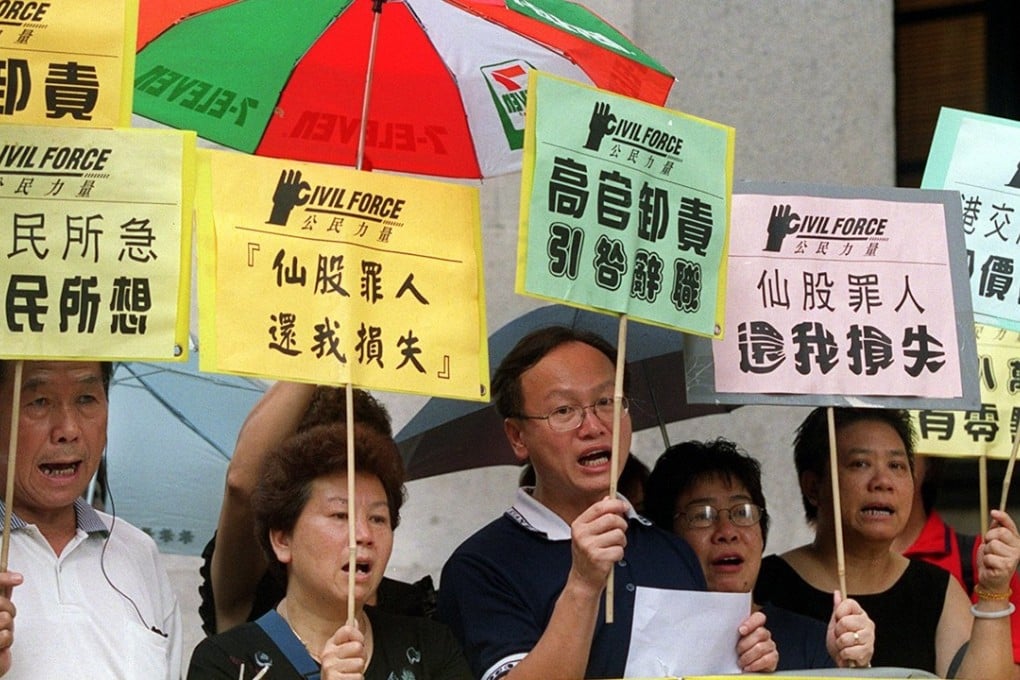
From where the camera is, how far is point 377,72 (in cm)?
550

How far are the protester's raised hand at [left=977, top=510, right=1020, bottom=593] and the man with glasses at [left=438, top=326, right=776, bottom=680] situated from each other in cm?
63

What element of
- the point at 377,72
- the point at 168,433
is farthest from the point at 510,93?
the point at 168,433

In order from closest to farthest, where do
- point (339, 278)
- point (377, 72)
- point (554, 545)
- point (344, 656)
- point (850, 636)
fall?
point (344, 656)
point (339, 278)
point (850, 636)
point (554, 545)
point (377, 72)

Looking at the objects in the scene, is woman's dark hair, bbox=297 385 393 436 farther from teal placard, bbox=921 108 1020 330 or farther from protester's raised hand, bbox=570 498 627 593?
teal placard, bbox=921 108 1020 330

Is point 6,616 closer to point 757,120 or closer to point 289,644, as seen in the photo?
point 289,644

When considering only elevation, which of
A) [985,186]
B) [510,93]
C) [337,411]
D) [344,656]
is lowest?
[344,656]

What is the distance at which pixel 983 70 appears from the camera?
25.7 ft

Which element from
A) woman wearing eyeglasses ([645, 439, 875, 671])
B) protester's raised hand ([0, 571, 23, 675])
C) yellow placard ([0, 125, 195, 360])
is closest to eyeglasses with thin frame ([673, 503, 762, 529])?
woman wearing eyeglasses ([645, 439, 875, 671])

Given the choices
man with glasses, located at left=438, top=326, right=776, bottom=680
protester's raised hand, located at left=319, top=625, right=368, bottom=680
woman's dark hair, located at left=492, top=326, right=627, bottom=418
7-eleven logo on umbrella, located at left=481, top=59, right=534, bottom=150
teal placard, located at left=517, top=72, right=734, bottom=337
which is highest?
7-eleven logo on umbrella, located at left=481, top=59, right=534, bottom=150

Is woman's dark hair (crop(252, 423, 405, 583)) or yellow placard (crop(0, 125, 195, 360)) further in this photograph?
woman's dark hair (crop(252, 423, 405, 583))

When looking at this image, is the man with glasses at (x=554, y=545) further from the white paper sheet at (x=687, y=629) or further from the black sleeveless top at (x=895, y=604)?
the black sleeveless top at (x=895, y=604)

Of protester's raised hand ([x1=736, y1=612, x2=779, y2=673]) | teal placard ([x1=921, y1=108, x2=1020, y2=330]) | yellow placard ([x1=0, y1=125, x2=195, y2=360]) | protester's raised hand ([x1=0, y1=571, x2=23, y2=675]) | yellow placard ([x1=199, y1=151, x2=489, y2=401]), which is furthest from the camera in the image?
teal placard ([x1=921, y1=108, x2=1020, y2=330])

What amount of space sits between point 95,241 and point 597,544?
4.17ft

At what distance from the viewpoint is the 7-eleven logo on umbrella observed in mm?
5477
